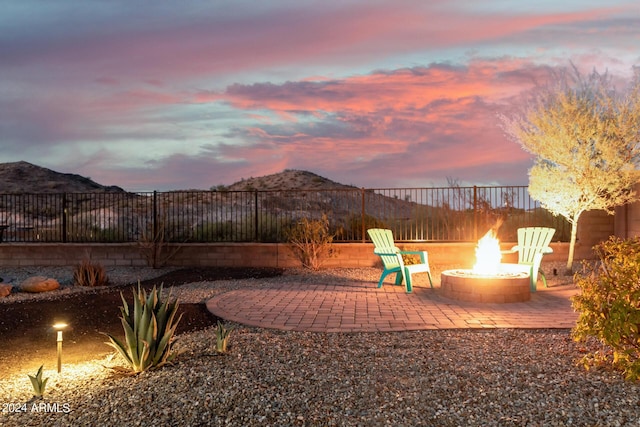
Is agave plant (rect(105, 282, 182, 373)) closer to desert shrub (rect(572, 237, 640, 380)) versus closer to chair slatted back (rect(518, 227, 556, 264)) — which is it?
desert shrub (rect(572, 237, 640, 380))

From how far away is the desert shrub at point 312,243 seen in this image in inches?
527

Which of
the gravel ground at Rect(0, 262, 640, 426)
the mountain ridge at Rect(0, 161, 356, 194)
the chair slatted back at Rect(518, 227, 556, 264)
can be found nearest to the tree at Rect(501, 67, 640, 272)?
the chair slatted back at Rect(518, 227, 556, 264)

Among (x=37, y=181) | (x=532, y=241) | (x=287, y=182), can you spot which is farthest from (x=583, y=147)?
(x=37, y=181)

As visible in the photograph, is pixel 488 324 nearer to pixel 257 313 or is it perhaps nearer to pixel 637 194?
pixel 257 313

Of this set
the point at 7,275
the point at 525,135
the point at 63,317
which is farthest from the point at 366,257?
the point at 7,275

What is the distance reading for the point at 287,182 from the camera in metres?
47.5

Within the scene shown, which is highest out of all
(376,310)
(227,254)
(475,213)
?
(475,213)

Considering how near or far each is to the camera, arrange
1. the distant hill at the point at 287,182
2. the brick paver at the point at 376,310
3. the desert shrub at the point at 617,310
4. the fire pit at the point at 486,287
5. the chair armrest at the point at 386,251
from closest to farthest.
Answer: the desert shrub at the point at 617,310 → the brick paver at the point at 376,310 → the fire pit at the point at 486,287 → the chair armrest at the point at 386,251 → the distant hill at the point at 287,182

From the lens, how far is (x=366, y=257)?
542 inches

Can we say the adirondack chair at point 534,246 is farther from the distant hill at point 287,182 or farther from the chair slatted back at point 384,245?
the distant hill at point 287,182

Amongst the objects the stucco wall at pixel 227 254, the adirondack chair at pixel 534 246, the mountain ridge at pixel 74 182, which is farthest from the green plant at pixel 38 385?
the mountain ridge at pixel 74 182

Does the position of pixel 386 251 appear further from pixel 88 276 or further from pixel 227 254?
pixel 88 276

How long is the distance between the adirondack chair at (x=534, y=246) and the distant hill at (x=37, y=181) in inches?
1455

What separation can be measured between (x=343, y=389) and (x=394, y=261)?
5.86m
